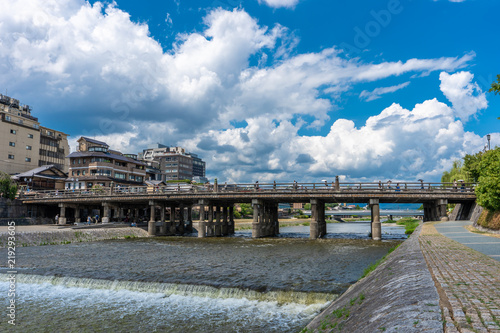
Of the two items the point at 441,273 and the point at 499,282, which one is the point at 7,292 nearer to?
the point at 441,273

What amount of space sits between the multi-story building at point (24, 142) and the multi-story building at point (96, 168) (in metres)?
10.8

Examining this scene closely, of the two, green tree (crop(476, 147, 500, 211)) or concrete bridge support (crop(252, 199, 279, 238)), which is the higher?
green tree (crop(476, 147, 500, 211))

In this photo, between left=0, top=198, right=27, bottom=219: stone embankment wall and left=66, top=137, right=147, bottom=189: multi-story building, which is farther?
left=66, top=137, right=147, bottom=189: multi-story building

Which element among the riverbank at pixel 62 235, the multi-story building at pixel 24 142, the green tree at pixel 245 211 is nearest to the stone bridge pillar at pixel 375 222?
the riverbank at pixel 62 235

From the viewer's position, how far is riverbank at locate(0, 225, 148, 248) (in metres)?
32.8

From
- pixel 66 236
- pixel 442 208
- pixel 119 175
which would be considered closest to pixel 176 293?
pixel 66 236

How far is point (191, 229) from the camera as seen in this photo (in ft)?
197

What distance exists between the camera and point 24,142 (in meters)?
80.3

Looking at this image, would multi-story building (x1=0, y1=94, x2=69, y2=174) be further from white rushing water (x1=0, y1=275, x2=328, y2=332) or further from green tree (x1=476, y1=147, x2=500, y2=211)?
green tree (x1=476, y1=147, x2=500, y2=211)

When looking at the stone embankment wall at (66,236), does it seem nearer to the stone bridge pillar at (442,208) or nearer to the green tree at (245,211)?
the stone bridge pillar at (442,208)

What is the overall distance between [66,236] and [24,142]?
58338 millimetres

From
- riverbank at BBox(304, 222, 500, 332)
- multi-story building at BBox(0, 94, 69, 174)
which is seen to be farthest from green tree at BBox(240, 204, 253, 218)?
riverbank at BBox(304, 222, 500, 332)

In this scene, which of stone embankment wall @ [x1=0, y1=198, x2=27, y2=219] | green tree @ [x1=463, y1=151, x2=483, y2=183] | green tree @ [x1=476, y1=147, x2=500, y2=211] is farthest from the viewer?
green tree @ [x1=463, y1=151, x2=483, y2=183]

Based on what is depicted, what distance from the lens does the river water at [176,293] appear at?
11.5 meters
